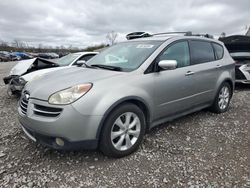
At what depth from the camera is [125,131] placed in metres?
3.06

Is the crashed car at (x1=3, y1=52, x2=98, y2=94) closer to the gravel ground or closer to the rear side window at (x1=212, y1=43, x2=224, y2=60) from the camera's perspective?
the gravel ground

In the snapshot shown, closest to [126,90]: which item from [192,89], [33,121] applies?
[33,121]

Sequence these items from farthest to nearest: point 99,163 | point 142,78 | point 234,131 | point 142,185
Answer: point 234,131, point 142,78, point 99,163, point 142,185

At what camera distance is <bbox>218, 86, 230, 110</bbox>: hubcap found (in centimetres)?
489

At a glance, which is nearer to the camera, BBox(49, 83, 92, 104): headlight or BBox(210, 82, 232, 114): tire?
BBox(49, 83, 92, 104): headlight

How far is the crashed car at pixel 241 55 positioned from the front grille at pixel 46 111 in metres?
6.60

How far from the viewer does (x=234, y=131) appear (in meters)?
3.98

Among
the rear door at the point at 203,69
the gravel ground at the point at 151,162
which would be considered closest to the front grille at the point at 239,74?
the rear door at the point at 203,69

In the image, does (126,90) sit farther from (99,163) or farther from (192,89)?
(192,89)

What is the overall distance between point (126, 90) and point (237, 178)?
5.44 ft

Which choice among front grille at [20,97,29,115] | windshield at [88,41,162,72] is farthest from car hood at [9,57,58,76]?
front grille at [20,97,29,115]

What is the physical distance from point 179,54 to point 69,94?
2.09m

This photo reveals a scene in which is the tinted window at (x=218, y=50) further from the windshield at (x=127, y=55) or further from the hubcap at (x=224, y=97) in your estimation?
the windshield at (x=127, y=55)

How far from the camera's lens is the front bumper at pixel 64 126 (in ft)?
8.49
